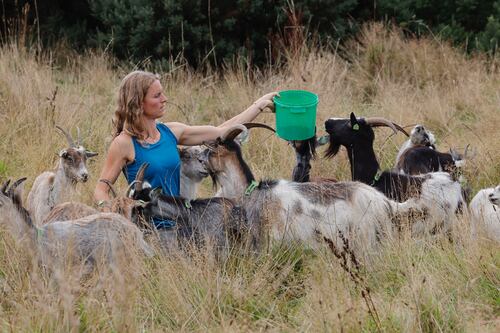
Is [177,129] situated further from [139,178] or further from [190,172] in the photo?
[139,178]

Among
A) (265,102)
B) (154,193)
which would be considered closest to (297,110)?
(265,102)

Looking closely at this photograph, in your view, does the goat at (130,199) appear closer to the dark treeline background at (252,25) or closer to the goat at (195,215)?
the goat at (195,215)

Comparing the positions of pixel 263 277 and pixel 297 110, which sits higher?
pixel 297 110

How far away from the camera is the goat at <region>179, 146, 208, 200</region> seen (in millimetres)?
5789

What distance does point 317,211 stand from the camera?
500cm

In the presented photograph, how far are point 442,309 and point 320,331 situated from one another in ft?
2.05

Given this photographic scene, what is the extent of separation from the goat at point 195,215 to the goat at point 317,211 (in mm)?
123

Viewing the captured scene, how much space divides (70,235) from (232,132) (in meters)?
1.60

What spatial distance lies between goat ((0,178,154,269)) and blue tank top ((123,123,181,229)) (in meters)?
0.98

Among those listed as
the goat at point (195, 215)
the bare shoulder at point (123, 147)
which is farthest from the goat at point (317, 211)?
the bare shoulder at point (123, 147)

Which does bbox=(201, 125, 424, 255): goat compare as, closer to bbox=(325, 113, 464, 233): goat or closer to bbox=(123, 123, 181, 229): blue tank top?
bbox=(325, 113, 464, 233): goat

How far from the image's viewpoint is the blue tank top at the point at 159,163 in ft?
17.6

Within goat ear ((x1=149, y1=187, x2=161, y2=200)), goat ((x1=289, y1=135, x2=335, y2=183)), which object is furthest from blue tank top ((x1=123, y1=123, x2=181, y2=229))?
goat ((x1=289, y1=135, x2=335, y2=183))

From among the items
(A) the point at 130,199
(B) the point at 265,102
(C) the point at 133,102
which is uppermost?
(C) the point at 133,102
